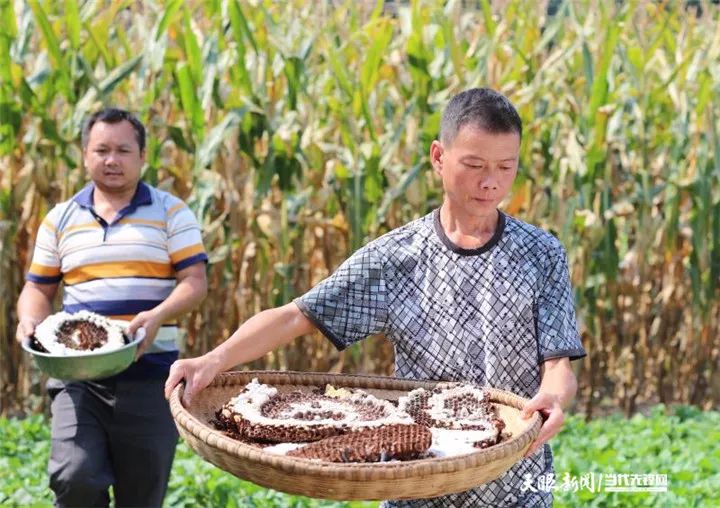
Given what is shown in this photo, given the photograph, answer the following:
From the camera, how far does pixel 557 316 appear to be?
7.71 ft

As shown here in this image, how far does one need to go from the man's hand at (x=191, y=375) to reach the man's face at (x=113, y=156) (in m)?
1.43

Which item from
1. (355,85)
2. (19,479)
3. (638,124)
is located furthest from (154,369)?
(638,124)

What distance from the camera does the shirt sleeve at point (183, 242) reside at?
3.58m

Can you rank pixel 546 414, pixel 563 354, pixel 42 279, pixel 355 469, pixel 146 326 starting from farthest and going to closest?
pixel 42 279, pixel 146 326, pixel 563 354, pixel 546 414, pixel 355 469

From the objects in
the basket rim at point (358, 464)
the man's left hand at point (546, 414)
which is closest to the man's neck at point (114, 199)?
the basket rim at point (358, 464)

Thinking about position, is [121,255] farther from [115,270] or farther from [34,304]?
[34,304]

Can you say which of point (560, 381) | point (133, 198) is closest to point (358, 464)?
point (560, 381)

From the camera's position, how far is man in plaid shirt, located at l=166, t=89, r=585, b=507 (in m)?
2.33

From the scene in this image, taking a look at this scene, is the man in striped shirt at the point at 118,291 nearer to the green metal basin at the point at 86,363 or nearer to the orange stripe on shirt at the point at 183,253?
the orange stripe on shirt at the point at 183,253

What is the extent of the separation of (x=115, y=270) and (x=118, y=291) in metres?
0.07

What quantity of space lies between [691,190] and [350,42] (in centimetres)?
182

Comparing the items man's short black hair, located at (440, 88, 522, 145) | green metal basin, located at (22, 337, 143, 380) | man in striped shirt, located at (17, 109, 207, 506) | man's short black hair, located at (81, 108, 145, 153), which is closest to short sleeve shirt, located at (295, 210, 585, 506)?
man's short black hair, located at (440, 88, 522, 145)

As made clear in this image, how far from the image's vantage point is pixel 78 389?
3.54 metres

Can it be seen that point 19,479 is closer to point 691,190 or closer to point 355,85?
point 355,85
